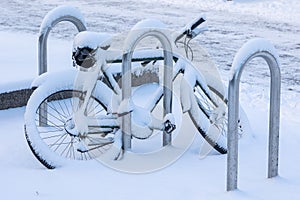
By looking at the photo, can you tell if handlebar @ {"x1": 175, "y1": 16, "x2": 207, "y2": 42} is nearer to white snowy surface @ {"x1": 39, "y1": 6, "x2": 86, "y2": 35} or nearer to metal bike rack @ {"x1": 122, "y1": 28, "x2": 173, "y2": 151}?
metal bike rack @ {"x1": 122, "y1": 28, "x2": 173, "y2": 151}

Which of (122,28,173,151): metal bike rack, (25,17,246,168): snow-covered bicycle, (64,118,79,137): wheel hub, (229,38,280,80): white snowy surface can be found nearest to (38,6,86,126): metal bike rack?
(25,17,246,168): snow-covered bicycle

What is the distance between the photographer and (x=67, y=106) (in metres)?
6.52

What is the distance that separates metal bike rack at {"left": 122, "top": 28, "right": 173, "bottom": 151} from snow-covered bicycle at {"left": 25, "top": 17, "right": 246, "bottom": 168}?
0.07ft

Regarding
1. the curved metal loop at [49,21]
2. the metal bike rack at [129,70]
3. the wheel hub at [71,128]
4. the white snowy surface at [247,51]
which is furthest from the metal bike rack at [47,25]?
the white snowy surface at [247,51]

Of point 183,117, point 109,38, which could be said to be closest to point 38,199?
point 109,38

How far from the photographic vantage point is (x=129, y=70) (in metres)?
5.09

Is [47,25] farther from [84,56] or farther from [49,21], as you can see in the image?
[84,56]

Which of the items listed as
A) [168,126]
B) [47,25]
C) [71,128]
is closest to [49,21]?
[47,25]

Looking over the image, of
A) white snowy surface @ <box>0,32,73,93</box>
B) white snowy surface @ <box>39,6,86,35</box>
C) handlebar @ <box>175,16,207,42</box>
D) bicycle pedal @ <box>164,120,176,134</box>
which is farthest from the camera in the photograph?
white snowy surface @ <box>0,32,73,93</box>

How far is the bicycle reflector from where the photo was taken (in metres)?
5.11

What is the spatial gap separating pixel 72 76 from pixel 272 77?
1.35 m

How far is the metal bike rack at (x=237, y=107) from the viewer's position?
446 centimetres

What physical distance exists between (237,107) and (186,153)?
105 centimetres

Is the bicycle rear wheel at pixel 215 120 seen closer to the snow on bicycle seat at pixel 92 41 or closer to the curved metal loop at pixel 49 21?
the snow on bicycle seat at pixel 92 41
